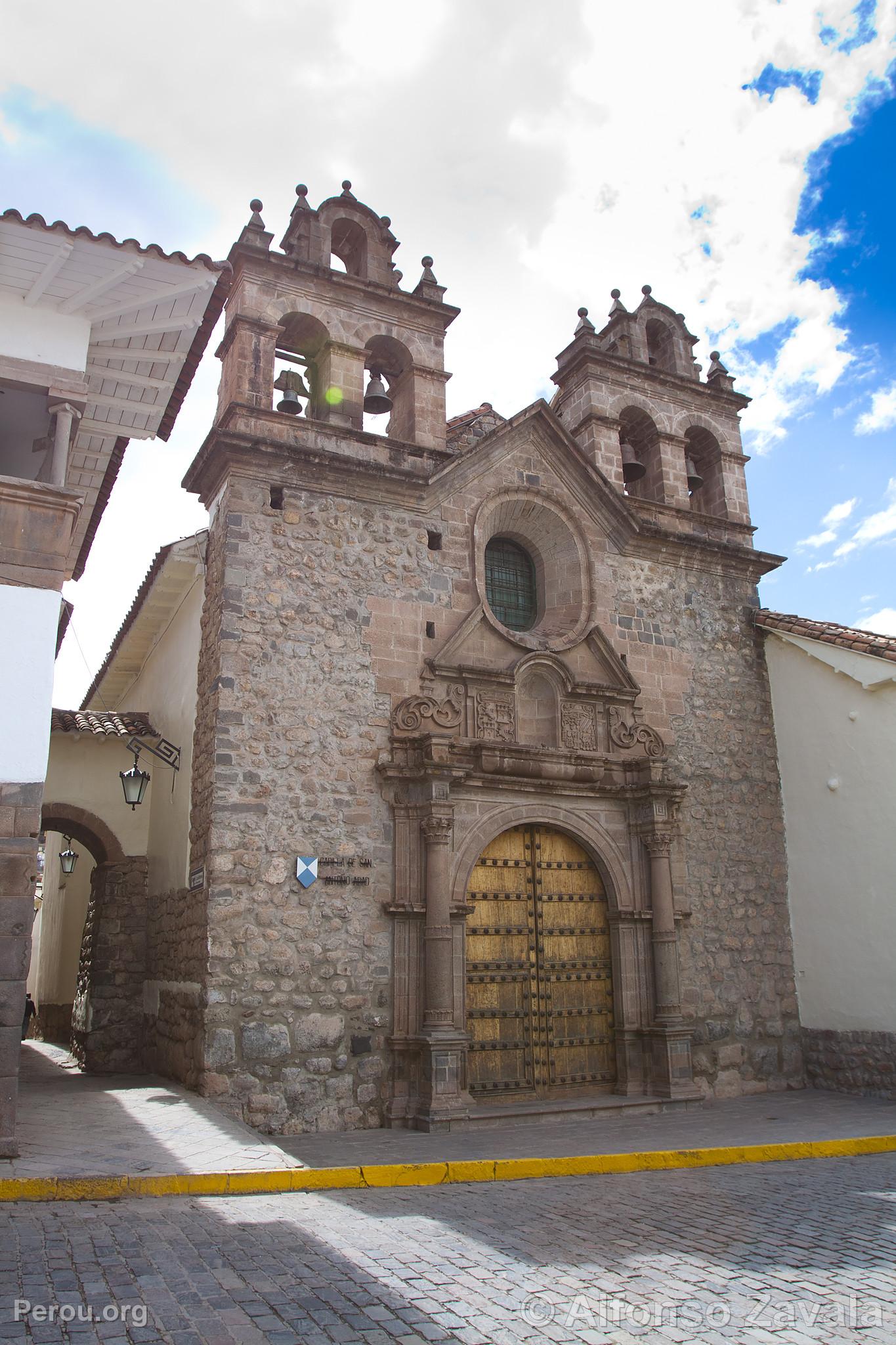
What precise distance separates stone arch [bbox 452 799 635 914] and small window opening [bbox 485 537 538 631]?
242cm

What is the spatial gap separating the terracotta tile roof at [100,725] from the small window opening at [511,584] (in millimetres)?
4687

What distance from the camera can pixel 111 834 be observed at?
12492mm

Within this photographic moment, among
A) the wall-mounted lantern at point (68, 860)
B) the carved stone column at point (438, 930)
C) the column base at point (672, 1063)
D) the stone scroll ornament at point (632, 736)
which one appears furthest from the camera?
the wall-mounted lantern at point (68, 860)

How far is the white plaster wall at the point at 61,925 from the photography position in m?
16.2

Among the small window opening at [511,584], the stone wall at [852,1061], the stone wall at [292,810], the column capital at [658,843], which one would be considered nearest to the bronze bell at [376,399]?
the stone wall at [292,810]

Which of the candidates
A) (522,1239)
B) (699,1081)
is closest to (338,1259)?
(522,1239)

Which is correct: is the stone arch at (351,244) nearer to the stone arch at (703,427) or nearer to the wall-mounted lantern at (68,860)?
the stone arch at (703,427)

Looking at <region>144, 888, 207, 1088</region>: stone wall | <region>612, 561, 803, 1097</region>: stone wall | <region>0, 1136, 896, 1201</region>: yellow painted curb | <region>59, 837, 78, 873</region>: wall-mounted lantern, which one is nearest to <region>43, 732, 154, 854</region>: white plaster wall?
<region>144, 888, 207, 1088</region>: stone wall

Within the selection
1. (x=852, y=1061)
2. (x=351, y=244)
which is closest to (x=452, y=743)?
(x=852, y=1061)

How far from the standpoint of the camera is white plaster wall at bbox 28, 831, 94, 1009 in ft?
53.2

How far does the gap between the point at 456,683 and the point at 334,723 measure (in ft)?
5.04

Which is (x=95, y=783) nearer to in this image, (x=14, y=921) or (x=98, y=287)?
(x=14, y=921)

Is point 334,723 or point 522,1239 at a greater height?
point 334,723

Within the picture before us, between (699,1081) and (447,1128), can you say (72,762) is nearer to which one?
(447,1128)
